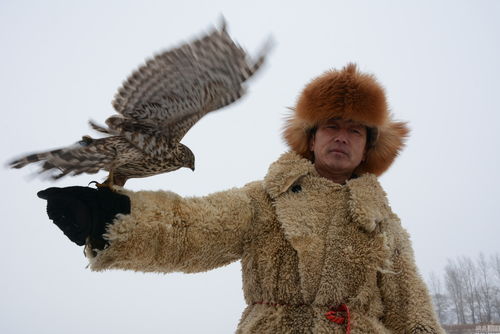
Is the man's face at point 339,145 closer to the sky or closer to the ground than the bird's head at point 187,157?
closer to the ground

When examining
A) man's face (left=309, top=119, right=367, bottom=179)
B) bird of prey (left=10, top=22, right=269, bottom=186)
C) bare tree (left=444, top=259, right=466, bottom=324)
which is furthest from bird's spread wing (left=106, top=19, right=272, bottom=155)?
bare tree (left=444, top=259, right=466, bottom=324)

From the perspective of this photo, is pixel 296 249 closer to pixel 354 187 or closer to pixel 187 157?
pixel 354 187

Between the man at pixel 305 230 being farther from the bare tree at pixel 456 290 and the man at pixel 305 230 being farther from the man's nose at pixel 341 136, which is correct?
the bare tree at pixel 456 290

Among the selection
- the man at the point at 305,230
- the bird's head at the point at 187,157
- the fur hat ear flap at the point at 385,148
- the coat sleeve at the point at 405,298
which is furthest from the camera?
the bird's head at the point at 187,157

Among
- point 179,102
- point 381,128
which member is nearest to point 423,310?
point 381,128

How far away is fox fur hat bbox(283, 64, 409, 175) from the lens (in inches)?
74.9

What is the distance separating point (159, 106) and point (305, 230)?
998 mm

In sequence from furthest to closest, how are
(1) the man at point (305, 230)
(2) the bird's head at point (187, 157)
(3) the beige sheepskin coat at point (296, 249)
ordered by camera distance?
1. (2) the bird's head at point (187, 157)
2. (3) the beige sheepskin coat at point (296, 249)
3. (1) the man at point (305, 230)

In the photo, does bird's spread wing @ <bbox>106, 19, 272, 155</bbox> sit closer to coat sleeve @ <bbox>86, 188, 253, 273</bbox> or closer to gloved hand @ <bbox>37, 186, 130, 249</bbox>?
coat sleeve @ <bbox>86, 188, 253, 273</bbox>

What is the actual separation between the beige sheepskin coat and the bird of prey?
53cm

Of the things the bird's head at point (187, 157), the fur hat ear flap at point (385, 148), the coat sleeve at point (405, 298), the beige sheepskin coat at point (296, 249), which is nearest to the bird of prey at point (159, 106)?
the bird's head at point (187, 157)

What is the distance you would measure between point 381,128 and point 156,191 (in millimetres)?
1115

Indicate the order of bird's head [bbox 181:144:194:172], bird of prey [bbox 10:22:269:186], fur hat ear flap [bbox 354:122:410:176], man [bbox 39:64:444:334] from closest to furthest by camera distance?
man [bbox 39:64:444:334]
bird of prey [bbox 10:22:269:186]
fur hat ear flap [bbox 354:122:410:176]
bird's head [bbox 181:144:194:172]

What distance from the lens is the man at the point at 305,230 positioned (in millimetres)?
1457
